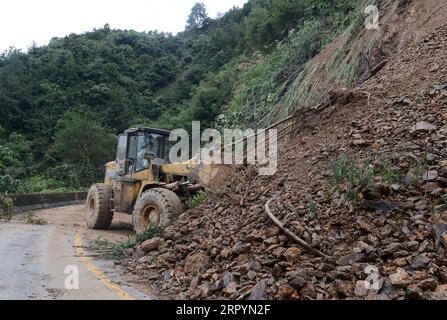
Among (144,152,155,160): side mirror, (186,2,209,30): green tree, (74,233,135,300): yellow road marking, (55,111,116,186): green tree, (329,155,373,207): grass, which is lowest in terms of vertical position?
(74,233,135,300): yellow road marking

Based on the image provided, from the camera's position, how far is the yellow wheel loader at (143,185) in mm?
8461

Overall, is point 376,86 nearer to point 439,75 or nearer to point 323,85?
point 439,75

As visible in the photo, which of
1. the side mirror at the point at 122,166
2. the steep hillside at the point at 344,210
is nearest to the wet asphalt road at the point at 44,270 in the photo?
the steep hillside at the point at 344,210

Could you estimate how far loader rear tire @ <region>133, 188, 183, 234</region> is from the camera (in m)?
8.08

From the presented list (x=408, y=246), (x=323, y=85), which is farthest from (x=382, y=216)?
(x=323, y=85)

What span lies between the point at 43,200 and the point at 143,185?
9326 millimetres

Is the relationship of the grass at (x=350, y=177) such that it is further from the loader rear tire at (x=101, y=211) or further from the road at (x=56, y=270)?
the loader rear tire at (x=101, y=211)

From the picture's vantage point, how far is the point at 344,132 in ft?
22.0

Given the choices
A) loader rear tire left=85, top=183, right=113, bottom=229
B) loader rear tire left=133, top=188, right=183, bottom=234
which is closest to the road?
loader rear tire left=133, top=188, right=183, bottom=234

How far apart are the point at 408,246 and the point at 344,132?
2.87 m

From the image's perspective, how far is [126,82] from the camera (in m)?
49.8

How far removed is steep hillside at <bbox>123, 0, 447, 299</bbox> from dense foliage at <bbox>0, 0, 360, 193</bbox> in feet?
16.7

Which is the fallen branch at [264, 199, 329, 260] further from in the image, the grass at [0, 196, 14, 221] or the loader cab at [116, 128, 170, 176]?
the grass at [0, 196, 14, 221]

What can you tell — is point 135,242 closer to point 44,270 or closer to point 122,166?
point 44,270
